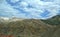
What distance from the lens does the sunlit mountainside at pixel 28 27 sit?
312 cm

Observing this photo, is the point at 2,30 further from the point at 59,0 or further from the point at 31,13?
the point at 59,0

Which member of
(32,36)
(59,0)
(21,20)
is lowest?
(32,36)

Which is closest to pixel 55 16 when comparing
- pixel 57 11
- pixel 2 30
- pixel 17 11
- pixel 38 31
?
pixel 57 11

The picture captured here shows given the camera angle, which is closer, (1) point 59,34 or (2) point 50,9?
(1) point 59,34

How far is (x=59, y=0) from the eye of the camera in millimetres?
3168

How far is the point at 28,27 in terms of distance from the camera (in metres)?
3.18

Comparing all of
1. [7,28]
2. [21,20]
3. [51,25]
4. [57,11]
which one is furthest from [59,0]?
[7,28]

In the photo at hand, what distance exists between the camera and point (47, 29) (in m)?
3.14

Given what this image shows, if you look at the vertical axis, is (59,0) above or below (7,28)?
above

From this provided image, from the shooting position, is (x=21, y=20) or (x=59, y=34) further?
(x=21, y=20)

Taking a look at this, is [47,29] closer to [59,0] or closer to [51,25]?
[51,25]

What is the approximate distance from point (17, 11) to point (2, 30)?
0.39 m

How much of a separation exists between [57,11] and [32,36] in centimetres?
56

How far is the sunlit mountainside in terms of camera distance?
3.12 metres
